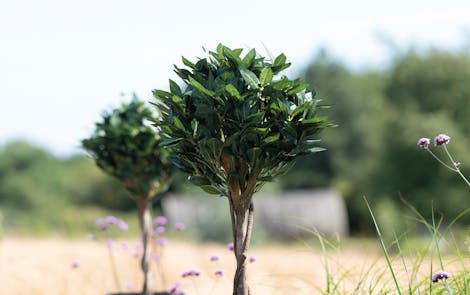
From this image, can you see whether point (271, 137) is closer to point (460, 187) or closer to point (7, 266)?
point (7, 266)

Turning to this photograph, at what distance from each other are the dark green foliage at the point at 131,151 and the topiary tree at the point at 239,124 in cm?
178

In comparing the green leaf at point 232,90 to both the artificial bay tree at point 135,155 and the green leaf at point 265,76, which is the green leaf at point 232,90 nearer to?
the green leaf at point 265,76

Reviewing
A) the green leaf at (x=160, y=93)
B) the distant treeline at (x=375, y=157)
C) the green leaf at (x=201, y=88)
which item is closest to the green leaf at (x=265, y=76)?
the green leaf at (x=201, y=88)

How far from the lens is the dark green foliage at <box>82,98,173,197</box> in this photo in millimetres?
5238

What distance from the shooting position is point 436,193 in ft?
54.2

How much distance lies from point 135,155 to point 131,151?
5 centimetres

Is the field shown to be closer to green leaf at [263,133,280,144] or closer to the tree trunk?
the tree trunk

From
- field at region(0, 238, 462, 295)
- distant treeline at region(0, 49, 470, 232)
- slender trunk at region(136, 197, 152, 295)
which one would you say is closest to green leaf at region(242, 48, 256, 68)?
field at region(0, 238, 462, 295)

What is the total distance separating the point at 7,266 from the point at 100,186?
59.9 ft

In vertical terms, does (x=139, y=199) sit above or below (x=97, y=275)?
above

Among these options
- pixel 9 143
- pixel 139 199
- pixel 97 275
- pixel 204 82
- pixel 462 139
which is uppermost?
pixel 9 143

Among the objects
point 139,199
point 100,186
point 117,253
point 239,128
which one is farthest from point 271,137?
point 100,186

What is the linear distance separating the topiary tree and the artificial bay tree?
1.78 meters

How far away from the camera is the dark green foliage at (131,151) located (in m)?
5.24
